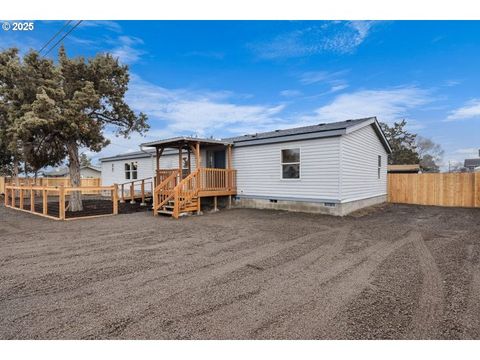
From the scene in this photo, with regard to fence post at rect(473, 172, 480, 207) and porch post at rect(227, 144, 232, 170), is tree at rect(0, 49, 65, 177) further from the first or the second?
fence post at rect(473, 172, 480, 207)

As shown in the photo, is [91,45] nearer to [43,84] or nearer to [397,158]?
[43,84]

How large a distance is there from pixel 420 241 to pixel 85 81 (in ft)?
41.4

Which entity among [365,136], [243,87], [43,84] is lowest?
[365,136]

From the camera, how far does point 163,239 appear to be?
6.15m

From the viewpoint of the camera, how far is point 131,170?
17.6 metres

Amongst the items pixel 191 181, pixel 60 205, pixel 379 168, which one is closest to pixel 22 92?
pixel 60 205

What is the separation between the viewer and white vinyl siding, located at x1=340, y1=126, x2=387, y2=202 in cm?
950

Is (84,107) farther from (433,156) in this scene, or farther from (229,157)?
(433,156)

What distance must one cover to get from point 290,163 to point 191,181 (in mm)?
3932

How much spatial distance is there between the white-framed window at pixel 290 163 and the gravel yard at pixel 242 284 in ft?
12.0

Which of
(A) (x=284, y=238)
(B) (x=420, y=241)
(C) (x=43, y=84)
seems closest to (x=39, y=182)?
(C) (x=43, y=84)

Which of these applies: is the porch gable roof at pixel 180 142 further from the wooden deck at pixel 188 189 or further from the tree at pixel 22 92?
the tree at pixel 22 92

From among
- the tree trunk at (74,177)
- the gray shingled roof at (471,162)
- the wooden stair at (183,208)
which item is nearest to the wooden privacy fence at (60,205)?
the tree trunk at (74,177)

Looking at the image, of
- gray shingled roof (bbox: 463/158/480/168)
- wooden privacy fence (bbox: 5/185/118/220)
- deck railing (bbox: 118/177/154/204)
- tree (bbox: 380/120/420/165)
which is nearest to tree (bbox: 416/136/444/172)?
gray shingled roof (bbox: 463/158/480/168)
